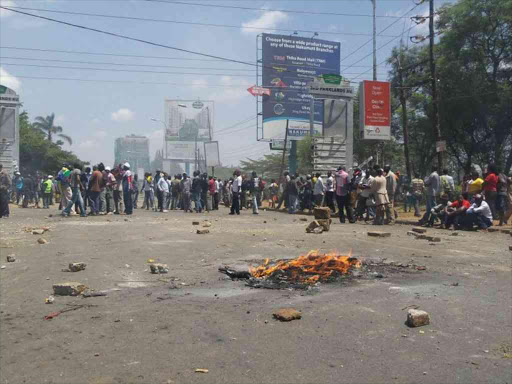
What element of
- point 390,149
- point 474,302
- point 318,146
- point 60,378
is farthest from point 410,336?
point 390,149

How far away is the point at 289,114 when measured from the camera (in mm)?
41688

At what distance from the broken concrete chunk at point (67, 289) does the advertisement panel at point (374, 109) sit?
802 inches

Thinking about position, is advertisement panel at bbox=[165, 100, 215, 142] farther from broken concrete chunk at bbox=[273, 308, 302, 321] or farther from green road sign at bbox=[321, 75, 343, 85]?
broken concrete chunk at bbox=[273, 308, 302, 321]

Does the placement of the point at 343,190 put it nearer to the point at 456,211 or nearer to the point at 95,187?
the point at 456,211

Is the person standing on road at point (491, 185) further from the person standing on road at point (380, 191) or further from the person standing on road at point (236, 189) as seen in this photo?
the person standing on road at point (236, 189)

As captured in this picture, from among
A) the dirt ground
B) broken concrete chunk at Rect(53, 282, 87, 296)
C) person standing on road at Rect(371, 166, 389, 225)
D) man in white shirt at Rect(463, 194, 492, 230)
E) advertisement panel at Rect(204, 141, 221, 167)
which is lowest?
the dirt ground

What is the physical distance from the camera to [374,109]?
81.9 feet

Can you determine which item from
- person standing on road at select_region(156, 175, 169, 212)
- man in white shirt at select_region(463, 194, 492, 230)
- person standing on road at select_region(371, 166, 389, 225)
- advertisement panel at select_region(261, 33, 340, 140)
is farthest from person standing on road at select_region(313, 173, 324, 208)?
advertisement panel at select_region(261, 33, 340, 140)

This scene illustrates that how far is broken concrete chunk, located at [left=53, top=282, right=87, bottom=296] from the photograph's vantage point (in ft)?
20.1

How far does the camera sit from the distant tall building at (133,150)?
10656cm

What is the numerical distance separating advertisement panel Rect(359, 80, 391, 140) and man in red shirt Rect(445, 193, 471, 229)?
454 inches

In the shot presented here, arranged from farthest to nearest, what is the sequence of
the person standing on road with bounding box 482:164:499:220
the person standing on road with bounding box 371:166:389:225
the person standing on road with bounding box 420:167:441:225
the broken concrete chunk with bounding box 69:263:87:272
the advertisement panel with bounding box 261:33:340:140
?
1. the advertisement panel with bounding box 261:33:340:140
2. the person standing on road with bounding box 420:167:441:225
3. the person standing on road with bounding box 482:164:499:220
4. the person standing on road with bounding box 371:166:389:225
5. the broken concrete chunk with bounding box 69:263:87:272

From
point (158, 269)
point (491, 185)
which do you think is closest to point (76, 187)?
point (158, 269)

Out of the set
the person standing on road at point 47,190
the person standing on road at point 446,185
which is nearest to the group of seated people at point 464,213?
the person standing on road at point 446,185
